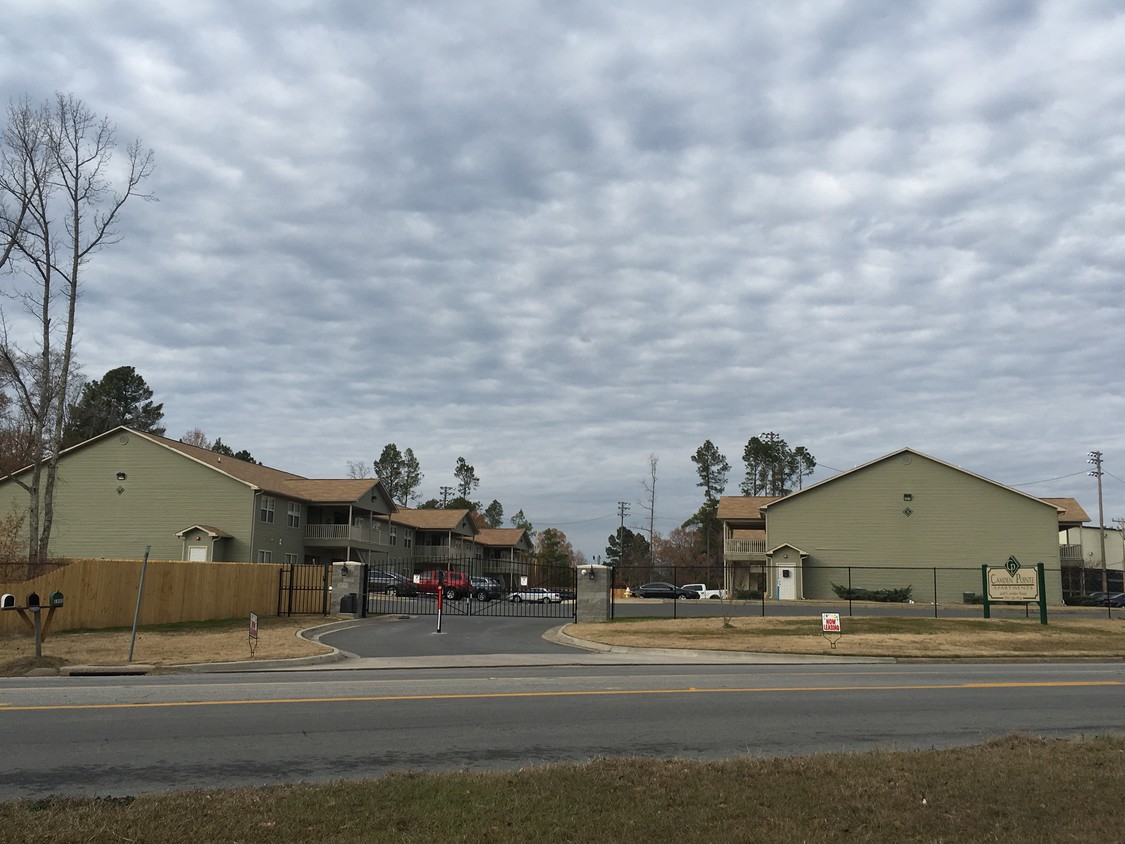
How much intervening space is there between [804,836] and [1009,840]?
1.23 m

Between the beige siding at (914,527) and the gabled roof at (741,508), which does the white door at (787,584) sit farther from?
the gabled roof at (741,508)

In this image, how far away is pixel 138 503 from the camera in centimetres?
4819

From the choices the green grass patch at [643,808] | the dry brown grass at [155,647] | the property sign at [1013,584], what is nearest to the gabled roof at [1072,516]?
the property sign at [1013,584]

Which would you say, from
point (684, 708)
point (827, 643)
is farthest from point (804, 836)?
point (827, 643)

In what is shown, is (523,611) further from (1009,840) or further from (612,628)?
(1009,840)

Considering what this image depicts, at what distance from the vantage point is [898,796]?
6.67 metres

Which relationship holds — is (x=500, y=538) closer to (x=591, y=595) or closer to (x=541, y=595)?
(x=541, y=595)

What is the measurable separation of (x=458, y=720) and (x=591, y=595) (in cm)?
1898

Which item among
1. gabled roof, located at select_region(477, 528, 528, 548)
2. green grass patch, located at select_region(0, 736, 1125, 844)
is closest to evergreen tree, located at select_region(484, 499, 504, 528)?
gabled roof, located at select_region(477, 528, 528, 548)

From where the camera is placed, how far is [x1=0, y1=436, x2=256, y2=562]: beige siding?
4772 centimetres

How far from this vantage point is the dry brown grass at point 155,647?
1809 centimetres

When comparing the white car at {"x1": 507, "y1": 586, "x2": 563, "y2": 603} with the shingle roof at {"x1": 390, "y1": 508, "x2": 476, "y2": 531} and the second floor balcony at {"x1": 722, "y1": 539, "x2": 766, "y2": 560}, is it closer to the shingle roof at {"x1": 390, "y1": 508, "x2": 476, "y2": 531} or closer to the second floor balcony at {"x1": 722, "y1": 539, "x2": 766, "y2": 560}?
the second floor balcony at {"x1": 722, "y1": 539, "x2": 766, "y2": 560}

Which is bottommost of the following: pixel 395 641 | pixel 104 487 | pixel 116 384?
pixel 395 641

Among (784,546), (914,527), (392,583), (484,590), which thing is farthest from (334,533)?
(914,527)
